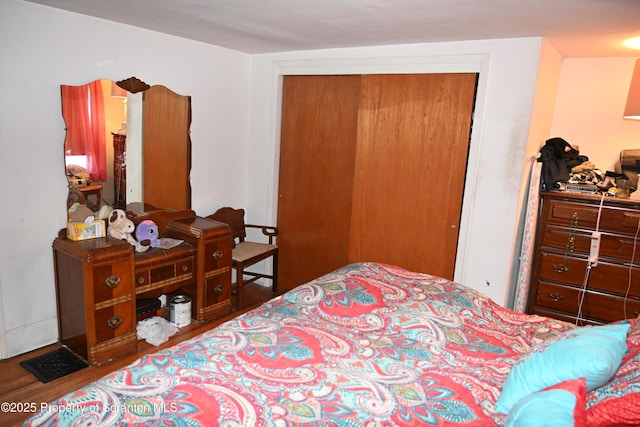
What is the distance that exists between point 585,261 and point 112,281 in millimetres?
3209

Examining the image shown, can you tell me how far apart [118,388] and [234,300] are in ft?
8.09

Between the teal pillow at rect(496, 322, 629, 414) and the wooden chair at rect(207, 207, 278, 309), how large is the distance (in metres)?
2.52

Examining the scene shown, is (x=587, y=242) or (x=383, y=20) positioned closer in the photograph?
(x=383, y=20)

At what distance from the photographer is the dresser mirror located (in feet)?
9.29

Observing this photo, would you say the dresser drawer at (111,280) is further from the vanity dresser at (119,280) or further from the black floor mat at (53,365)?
the black floor mat at (53,365)

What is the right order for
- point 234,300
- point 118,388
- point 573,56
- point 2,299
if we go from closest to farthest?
1. point 118,388
2. point 2,299
3. point 573,56
4. point 234,300

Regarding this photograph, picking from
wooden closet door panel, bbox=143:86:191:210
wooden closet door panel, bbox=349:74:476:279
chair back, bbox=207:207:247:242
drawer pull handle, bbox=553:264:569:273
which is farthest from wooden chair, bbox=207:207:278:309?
drawer pull handle, bbox=553:264:569:273

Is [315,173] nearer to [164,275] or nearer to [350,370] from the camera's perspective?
[164,275]

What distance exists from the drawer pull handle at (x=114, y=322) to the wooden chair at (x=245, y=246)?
103 cm

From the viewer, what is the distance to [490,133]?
296 cm

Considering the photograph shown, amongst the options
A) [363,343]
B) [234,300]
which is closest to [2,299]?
[234,300]

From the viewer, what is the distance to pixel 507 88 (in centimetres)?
287

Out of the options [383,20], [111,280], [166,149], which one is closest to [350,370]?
[111,280]

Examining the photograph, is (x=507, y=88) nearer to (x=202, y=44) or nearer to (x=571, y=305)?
(x=571, y=305)
